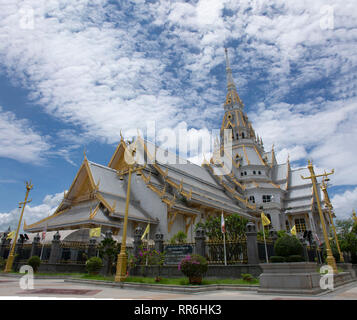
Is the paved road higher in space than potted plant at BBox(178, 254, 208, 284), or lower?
lower

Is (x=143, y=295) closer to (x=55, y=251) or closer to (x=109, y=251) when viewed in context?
(x=109, y=251)

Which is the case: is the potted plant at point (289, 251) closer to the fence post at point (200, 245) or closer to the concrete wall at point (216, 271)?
the concrete wall at point (216, 271)

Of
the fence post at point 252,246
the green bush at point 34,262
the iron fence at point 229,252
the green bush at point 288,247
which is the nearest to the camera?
the green bush at point 288,247

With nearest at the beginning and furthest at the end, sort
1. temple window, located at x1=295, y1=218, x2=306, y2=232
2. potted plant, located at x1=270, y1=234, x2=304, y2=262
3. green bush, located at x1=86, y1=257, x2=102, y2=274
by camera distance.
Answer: potted plant, located at x1=270, y1=234, x2=304, y2=262
green bush, located at x1=86, y1=257, x2=102, y2=274
temple window, located at x1=295, y1=218, x2=306, y2=232

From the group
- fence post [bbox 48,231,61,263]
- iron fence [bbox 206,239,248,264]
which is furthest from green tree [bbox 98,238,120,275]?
iron fence [bbox 206,239,248,264]

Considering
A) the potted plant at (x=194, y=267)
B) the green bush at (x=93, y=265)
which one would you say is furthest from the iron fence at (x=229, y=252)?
the green bush at (x=93, y=265)

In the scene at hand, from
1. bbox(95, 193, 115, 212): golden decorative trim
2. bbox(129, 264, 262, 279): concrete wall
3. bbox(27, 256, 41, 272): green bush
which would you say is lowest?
bbox(129, 264, 262, 279): concrete wall

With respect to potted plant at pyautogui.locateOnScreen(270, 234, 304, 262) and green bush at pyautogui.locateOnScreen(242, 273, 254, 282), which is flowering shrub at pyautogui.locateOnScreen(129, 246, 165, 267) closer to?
green bush at pyautogui.locateOnScreen(242, 273, 254, 282)

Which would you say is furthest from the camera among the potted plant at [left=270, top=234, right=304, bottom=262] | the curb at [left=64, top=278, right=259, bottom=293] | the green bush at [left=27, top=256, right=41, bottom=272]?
the green bush at [left=27, top=256, right=41, bottom=272]

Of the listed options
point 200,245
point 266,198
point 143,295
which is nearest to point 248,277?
point 200,245

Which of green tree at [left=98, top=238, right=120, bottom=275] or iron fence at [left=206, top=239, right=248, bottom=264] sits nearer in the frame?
iron fence at [left=206, top=239, right=248, bottom=264]

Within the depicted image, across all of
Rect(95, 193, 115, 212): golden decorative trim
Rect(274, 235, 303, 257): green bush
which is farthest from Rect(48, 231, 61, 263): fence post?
Rect(274, 235, 303, 257): green bush

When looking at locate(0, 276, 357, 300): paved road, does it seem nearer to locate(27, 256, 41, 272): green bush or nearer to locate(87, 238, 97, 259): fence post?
locate(87, 238, 97, 259): fence post
